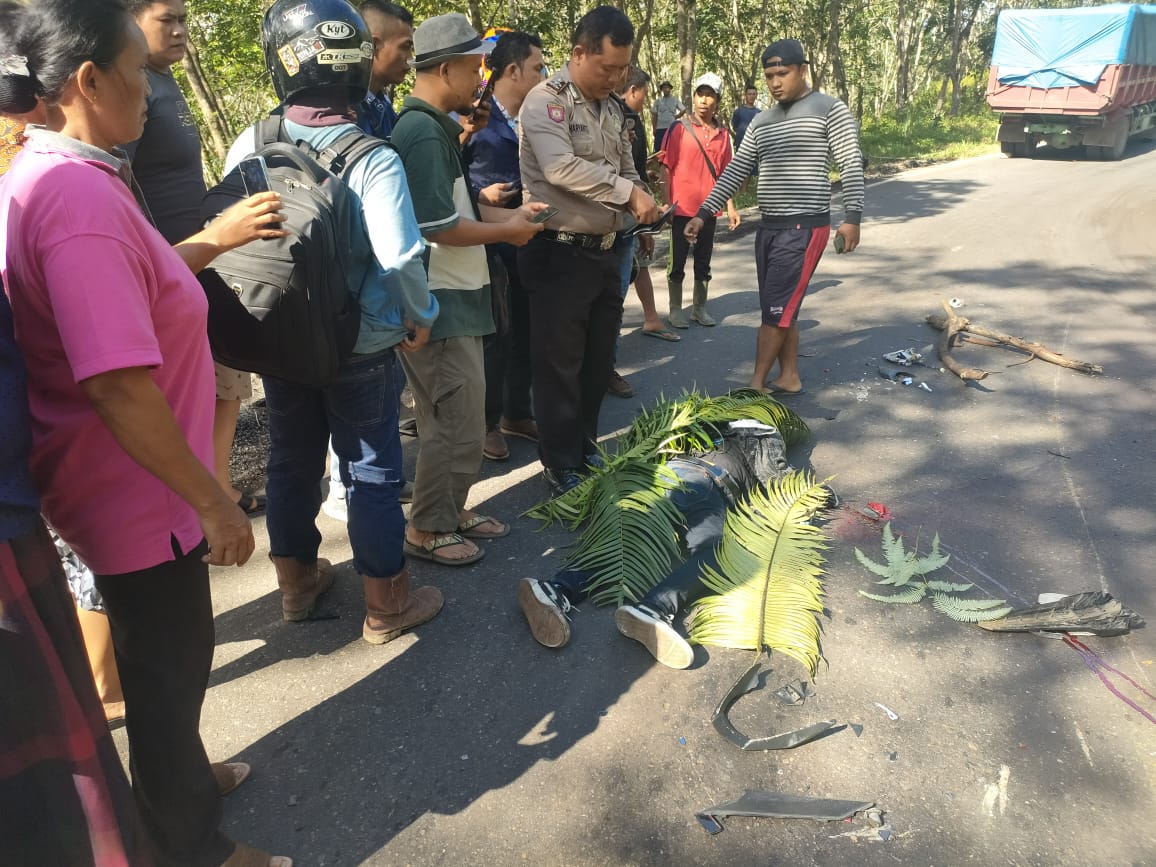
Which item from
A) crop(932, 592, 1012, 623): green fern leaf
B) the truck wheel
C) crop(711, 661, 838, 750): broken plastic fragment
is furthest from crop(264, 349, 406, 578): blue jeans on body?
the truck wheel

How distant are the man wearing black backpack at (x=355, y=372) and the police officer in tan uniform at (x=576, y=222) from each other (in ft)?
3.31

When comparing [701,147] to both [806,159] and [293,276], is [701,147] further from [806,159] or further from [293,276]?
[293,276]

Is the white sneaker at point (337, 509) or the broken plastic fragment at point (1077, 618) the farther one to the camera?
the white sneaker at point (337, 509)

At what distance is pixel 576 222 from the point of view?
3.54 meters

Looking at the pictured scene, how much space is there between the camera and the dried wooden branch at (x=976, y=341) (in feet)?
17.2

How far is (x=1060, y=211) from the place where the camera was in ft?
37.0

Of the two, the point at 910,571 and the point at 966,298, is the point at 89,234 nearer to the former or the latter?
the point at 910,571

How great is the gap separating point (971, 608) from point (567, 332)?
2.02 m

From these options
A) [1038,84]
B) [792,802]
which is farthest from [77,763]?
[1038,84]

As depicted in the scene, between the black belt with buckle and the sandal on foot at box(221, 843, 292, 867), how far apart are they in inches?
102

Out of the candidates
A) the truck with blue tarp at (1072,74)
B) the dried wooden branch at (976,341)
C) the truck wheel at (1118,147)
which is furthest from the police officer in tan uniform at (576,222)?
the truck wheel at (1118,147)

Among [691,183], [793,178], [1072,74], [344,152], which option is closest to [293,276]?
[344,152]

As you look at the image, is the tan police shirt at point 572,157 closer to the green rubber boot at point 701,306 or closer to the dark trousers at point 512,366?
the dark trousers at point 512,366

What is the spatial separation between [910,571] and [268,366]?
2456 mm
